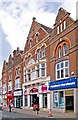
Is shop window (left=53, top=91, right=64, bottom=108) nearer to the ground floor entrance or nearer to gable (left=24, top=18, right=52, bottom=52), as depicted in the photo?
gable (left=24, top=18, right=52, bottom=52)

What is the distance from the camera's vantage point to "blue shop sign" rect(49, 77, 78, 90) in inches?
966

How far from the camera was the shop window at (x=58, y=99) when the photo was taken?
2764 cm

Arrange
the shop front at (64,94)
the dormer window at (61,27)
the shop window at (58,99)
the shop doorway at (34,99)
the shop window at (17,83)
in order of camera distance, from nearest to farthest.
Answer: the shop front at (64,94), the shop window at (58,99), the dormer window at (61,27), the shop doorway at (34,99), the shop window at (17,83)

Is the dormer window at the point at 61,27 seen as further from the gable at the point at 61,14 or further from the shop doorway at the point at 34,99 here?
the shop doorway at the point at 34,99

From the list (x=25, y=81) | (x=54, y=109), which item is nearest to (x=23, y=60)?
(x=25, y=81)

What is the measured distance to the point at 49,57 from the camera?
31234mm

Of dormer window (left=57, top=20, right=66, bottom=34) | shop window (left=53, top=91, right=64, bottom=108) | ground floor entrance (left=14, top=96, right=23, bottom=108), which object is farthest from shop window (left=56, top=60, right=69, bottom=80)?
ground floor entrance (left=14, top=96, right=23, bottom=108)

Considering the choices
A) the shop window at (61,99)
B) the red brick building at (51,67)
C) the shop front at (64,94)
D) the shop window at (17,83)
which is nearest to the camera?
the shop front at (64,94)

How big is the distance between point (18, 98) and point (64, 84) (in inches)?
733

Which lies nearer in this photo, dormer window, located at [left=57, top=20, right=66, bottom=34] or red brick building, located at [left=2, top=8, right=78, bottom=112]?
red brick building, located at [left=2, top=8, right=78, bottom=112]

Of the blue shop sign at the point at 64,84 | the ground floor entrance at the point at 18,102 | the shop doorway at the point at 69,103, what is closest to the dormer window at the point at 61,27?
the blue shop sign at the point at 64,84

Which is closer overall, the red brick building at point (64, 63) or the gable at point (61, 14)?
the red brick building at point (64, 63)

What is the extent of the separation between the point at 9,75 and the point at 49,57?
22938 millimetres

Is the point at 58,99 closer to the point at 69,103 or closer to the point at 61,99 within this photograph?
the point at 61,99
